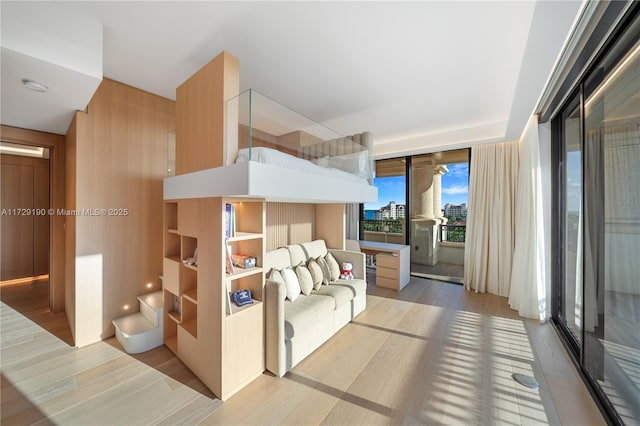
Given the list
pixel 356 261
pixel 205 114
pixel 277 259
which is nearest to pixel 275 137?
pixel 205 114

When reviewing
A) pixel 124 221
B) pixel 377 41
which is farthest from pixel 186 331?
pixel 377 41

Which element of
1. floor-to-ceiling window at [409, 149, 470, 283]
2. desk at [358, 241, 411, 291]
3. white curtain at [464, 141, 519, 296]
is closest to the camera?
white curtain at [464, 141, 519, 296]

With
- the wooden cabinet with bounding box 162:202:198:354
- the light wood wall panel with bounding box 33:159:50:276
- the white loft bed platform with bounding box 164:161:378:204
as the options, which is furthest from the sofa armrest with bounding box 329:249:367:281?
the light wood wall panel with bounding box 33:159:50:276

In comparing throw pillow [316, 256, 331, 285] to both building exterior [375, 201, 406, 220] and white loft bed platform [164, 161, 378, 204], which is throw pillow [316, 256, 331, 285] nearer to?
white loft bed platform [164, 161, 378, 204]

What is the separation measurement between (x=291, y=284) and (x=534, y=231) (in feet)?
→ 9.79

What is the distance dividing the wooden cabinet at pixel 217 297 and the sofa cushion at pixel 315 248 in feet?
3.81

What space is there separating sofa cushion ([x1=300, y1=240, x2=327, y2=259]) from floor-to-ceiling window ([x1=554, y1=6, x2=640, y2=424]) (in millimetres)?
2602

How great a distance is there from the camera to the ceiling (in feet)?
5.20

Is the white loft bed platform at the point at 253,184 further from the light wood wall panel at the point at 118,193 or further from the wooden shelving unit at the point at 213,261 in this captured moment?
the light wood wall panel at the point at 118,193

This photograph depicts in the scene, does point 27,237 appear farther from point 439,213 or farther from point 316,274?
point 439,213

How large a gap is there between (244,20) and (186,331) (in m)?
2.53

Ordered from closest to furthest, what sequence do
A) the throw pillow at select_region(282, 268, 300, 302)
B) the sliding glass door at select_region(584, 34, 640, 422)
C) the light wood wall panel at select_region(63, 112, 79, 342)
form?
1. the sliding glass door at select_region(584, 34, 640, 422)
2. the light wood wall panel at select_region(63, 112, 79, 342)
3. the throw pillow at select_region(282, 268, 300, 302)

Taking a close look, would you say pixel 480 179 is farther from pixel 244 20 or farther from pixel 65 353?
pixel 65 353

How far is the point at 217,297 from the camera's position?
1.74 meters
